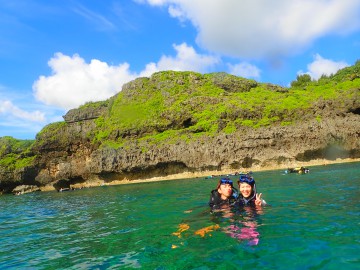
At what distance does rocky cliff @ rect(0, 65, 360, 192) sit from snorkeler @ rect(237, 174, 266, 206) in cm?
4415

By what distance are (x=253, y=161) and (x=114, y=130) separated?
31709mm

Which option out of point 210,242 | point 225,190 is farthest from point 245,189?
point 210,242

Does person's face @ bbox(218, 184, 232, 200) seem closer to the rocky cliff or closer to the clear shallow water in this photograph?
the clear shallow water

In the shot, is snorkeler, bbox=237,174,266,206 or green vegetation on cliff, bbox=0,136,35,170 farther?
green vegetation on cliff, bbox=0,136,35,170

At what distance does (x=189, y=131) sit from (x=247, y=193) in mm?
51477

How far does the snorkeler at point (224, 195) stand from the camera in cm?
1391

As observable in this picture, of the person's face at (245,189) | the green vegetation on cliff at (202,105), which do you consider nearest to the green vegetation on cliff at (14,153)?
the green vegetation on cliff at (202,105)

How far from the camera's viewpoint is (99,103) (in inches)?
3415

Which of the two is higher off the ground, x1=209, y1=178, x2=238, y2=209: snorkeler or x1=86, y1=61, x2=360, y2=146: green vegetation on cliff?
x1=86, y1=61, x2=360, y2=146: green vegetation on cliff

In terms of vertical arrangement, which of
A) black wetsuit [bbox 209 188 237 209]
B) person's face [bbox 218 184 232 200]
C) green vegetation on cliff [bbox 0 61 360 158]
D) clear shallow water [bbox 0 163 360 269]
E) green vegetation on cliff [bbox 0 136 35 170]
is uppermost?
green vegetation on cliff [bbox 0 61 360 158]

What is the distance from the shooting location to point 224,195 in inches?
559

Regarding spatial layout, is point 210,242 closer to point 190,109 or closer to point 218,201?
point 218,201

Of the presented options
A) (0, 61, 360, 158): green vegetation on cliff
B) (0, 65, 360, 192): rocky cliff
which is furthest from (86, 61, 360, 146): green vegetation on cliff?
(0, 65, 360, 192): rocky cliff

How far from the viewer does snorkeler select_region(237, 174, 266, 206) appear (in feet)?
44.6
